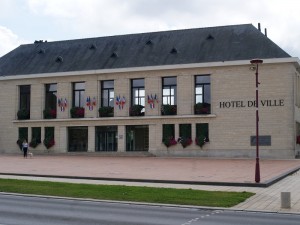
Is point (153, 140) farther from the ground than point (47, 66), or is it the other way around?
point (47, 66)

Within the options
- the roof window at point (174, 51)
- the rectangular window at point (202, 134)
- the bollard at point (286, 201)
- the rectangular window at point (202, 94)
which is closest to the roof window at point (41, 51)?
the roof window at point (174, 51)

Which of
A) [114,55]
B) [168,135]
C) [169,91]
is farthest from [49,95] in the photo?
[168,135]

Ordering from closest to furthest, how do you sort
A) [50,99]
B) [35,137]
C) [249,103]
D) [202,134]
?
1. [249,103]
2. [202,134]
3. [35,137]
4. [50,99]

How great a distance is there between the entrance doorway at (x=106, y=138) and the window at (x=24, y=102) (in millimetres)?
8654

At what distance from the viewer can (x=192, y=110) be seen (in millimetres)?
48094

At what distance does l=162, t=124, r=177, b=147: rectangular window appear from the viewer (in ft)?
158

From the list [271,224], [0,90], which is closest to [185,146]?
[0,90]

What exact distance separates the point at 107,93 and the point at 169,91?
6.74m

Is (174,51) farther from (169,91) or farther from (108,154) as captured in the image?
(108,154)

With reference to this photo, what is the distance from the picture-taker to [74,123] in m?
52.4

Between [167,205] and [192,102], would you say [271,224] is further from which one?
[192,102]

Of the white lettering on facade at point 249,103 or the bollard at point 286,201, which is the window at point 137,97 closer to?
the white lettering on facade at point 249,103

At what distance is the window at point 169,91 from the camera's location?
49.4m

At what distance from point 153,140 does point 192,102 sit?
17.3 feet
